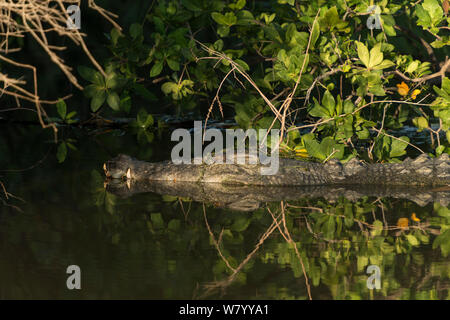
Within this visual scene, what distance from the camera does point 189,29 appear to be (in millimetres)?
8867

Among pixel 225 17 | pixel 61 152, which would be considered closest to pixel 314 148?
pixel 225 17

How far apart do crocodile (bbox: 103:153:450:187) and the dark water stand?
62cm

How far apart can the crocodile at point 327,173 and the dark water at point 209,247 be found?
0.62 meters

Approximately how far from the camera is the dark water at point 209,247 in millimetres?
4449

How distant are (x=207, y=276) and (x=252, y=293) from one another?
0.41 metres

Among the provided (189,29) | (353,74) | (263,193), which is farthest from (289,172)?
(189,29)

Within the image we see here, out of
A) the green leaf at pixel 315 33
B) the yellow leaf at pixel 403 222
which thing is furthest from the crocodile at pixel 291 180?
the green leaf at pixel 315 33

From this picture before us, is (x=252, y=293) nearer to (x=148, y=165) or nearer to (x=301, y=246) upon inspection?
(x=301, y=246)

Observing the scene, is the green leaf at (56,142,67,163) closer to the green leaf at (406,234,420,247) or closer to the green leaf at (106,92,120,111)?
the green leaf at (106,92,120,111)

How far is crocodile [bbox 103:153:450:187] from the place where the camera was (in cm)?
753

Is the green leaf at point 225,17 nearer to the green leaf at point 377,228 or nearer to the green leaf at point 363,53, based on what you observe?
the green leaf at point 363,53

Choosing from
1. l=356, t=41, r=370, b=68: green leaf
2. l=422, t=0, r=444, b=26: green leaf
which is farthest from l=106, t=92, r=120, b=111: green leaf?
l=422, t=0, r=444, b=26: green leaf

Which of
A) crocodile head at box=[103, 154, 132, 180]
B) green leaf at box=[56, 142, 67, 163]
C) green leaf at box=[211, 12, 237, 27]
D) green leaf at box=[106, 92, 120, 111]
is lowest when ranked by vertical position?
crocodile head at box=[103, 154, 132, 180]

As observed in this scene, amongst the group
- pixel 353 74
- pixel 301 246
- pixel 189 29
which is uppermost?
pixel 189 29
